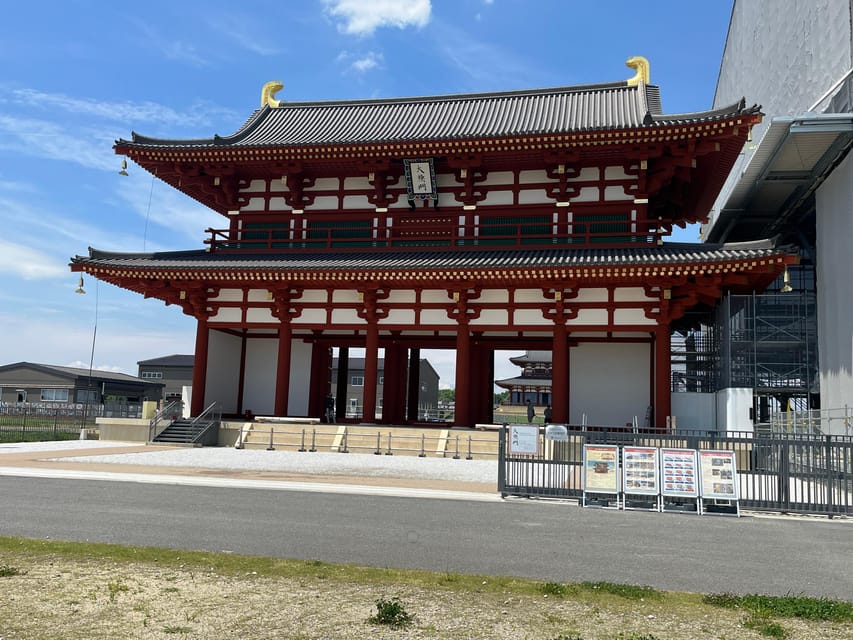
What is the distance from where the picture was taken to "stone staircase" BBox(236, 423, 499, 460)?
70.2ft

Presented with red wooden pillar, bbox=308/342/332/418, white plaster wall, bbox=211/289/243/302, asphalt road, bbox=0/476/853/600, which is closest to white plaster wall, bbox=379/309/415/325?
red wooden pillar, bbox=308/342/332/418

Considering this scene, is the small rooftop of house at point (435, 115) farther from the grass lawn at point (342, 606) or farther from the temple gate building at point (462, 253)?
the grass lawn at point (342, 606)

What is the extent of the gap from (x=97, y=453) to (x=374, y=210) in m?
12.8

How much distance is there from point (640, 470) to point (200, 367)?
1795 centimetres

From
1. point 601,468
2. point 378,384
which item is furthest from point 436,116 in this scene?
point 378,384

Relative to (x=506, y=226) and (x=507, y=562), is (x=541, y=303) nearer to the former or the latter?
(x=506, y=226)

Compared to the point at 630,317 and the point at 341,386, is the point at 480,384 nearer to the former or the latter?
the point at 341,386

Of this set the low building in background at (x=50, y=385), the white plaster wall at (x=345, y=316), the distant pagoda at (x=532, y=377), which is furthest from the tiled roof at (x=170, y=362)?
the white plaster wall at (x=345, y=316)

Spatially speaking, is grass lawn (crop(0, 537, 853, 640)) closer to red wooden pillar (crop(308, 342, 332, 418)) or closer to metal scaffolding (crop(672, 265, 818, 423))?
metal scaffolding (crop(672, 265, 818, 423))

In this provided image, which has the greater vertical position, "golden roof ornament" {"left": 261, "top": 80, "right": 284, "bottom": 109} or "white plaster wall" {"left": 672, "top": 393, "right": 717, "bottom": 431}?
"golden roof ornament" {"left": 261, "top": 80, "right": 284, "bottom": 109}

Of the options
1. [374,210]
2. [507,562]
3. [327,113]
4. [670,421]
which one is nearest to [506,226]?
[374,210]

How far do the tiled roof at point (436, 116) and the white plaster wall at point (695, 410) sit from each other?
1033 cm

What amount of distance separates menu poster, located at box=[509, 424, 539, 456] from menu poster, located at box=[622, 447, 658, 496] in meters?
1.85

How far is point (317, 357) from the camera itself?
2791 cm
